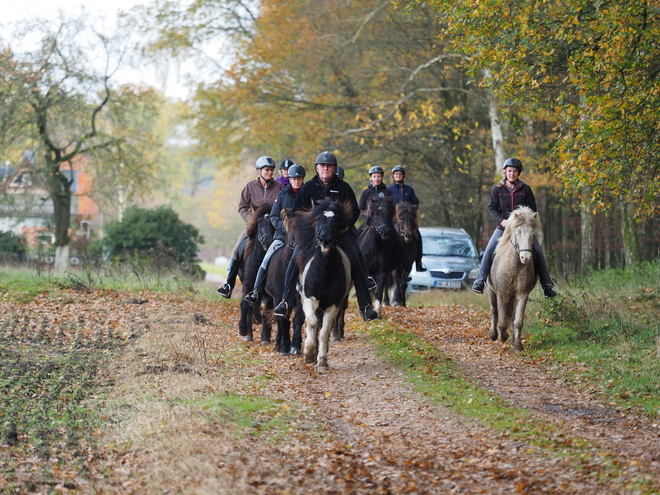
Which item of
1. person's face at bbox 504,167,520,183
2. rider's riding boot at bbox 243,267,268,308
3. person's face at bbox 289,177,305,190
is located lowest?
rider's riding boot at bbox 243,267,268,308

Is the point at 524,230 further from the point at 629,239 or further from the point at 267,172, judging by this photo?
the point at 629,239

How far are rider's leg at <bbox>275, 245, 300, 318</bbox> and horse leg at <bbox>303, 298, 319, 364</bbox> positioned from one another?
454 mm

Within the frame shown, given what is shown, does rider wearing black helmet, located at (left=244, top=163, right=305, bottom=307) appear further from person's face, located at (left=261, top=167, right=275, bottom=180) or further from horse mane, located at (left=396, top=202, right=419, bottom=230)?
horse mane, located at (left=396, top=202, right=419, bottom=230)

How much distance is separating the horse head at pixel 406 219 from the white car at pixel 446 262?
14.8 feet

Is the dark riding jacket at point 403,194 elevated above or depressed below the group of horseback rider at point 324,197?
above

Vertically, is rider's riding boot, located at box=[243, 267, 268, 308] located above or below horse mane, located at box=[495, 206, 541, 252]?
below

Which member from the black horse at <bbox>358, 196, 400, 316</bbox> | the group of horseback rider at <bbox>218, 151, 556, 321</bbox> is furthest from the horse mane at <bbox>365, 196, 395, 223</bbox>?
the group of horseback rider at <bbox>218, 151, 556, 321</bbox>

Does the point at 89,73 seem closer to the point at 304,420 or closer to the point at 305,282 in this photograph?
the point at 305,282

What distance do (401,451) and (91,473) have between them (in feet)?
8.56

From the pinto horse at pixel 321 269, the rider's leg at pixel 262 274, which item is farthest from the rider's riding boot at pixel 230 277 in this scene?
the pinto horse at pixel 321 269

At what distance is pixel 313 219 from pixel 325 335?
150 centimetres

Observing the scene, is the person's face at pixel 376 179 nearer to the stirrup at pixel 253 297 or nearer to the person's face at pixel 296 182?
the person's face at pixel 296 182

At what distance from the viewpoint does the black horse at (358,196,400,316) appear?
16156 millimetres

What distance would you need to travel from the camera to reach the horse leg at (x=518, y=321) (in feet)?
42.0
